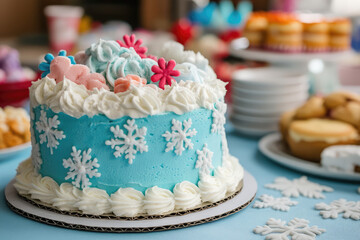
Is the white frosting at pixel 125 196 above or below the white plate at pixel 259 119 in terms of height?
above

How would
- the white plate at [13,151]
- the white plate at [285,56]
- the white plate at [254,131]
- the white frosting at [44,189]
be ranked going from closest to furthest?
1. the white frosting at [44,189]
2. the white plate at [13,151]
3. the white plate at [254,131]
4. the white plate at [285,56]

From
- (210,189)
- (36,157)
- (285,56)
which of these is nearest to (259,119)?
(285,56)

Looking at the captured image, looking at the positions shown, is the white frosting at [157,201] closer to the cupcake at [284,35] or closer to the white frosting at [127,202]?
Result: the white frosting at [127,202]

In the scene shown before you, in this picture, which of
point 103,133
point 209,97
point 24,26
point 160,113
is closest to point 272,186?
point 209,97

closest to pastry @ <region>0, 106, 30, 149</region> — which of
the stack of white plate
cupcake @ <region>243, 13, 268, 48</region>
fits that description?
the stack of white plate

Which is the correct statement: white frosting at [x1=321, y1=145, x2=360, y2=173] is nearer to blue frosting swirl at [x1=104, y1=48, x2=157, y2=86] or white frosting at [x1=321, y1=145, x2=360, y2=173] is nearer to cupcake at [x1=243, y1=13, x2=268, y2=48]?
blue frosting swirl at [x1=104, y1=48, x2=157, y2=86]

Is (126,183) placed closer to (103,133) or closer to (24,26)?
(103,133)

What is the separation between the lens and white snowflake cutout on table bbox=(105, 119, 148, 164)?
1.31 meters

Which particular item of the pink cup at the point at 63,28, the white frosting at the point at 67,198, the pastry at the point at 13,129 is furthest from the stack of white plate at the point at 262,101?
the pink cup at the point at 63,28

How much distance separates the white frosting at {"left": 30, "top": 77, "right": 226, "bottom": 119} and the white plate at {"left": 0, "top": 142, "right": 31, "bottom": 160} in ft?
1.60

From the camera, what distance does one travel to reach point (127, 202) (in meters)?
1.31

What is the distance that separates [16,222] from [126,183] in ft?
1.07

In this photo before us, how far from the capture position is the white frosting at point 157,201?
131 cm

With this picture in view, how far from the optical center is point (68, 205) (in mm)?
1332
